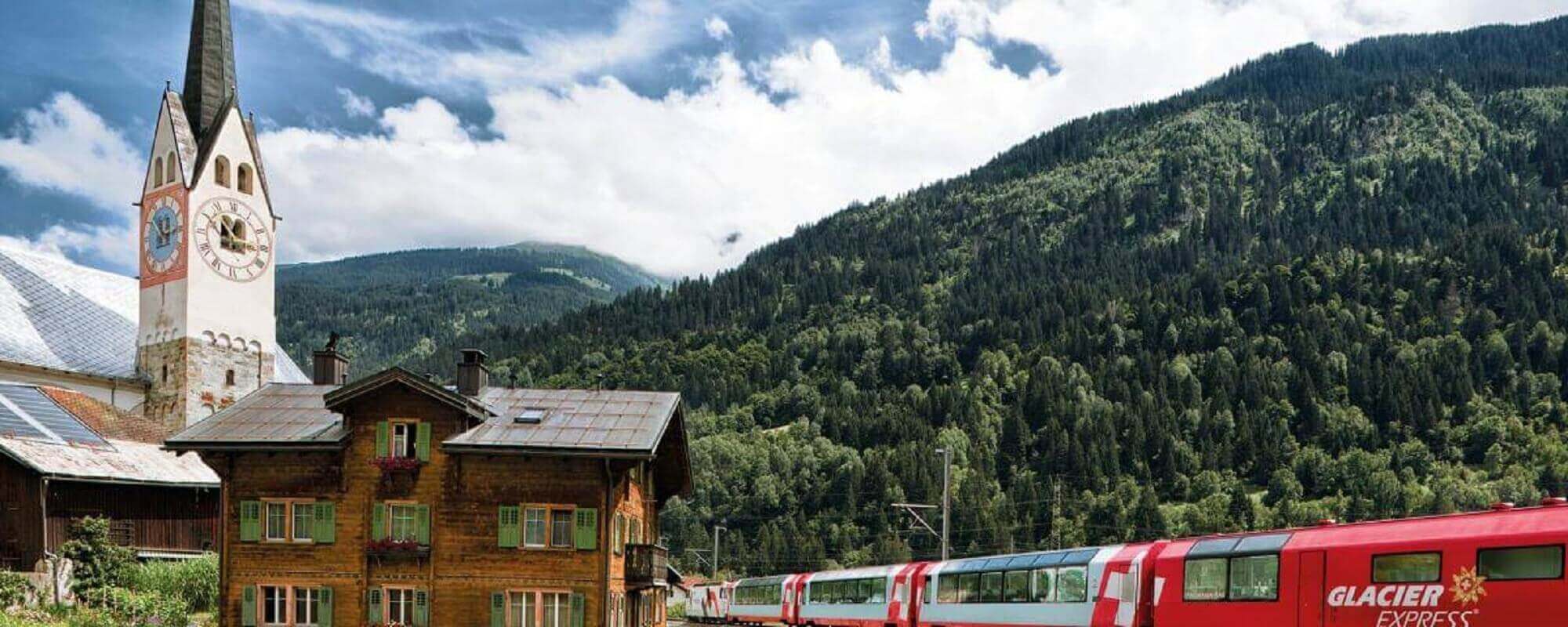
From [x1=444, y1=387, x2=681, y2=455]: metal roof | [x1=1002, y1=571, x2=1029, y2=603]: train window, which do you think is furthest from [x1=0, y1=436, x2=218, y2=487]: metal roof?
[x1=1002, y1=571, x2=1029, y2=603]: train window

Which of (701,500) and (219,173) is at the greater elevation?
(219,173)

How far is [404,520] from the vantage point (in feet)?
153

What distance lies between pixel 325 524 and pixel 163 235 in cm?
4292

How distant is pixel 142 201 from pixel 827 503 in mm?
123734

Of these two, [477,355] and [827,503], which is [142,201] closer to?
[477,355]

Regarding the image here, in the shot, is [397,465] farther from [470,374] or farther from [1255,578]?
[1255,578]

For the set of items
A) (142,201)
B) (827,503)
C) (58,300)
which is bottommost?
(827,503)

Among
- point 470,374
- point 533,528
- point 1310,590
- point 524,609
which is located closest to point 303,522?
point 470,374

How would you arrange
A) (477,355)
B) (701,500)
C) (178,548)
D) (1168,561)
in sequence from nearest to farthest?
(1168,561), (477,355), (178,548), (701,500)

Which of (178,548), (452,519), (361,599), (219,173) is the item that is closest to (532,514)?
(452,519)

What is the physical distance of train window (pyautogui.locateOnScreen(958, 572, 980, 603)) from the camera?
2024 inches

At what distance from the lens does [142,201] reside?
85.1 metres

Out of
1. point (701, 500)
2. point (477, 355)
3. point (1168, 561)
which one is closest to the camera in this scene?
point (1168, 561)

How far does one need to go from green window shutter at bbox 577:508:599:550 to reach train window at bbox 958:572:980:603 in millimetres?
13127
